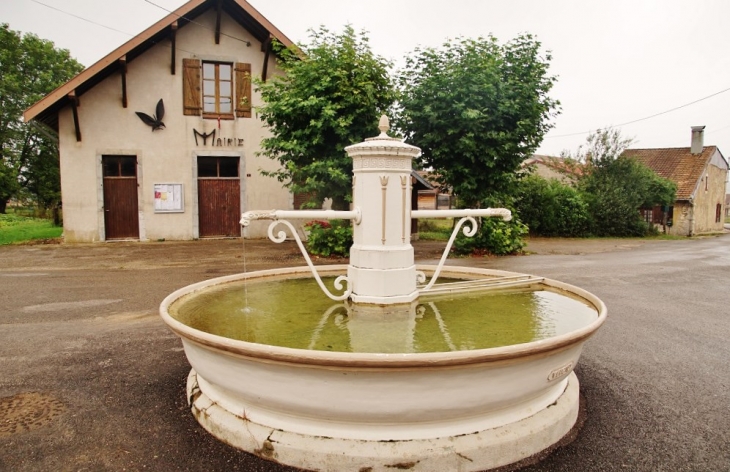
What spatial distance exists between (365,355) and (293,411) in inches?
25.1

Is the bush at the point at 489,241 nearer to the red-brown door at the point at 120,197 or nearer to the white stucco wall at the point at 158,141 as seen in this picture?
the white stucco wall at the point at 158,141

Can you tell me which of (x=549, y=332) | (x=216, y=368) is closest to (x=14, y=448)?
(x=216, y=368)

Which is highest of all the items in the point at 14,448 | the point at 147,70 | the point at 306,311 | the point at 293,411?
the point at 147,70

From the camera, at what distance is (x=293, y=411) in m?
2.73

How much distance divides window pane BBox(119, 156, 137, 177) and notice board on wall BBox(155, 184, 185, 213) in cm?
101

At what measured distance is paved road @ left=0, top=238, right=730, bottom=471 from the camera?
9.67ft

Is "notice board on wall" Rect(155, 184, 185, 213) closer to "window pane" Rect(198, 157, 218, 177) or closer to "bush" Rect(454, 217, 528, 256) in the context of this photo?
"window pane" Rect(198, 157, 218, 177)

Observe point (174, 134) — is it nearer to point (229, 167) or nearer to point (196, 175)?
point (196, 175)

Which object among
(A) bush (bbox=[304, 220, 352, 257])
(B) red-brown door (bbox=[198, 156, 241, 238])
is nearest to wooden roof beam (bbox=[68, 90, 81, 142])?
(B) red-brown door (bbox=[198, 156, 241, 238])

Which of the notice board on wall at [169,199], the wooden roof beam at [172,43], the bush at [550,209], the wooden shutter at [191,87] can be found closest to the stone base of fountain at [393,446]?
the notice board on wall at [169,199]

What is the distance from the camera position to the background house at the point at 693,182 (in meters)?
30.0

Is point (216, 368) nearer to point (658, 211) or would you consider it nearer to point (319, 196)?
point (319, 196)

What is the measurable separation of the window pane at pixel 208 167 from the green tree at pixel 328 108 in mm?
4705

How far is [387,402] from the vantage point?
2.58m
